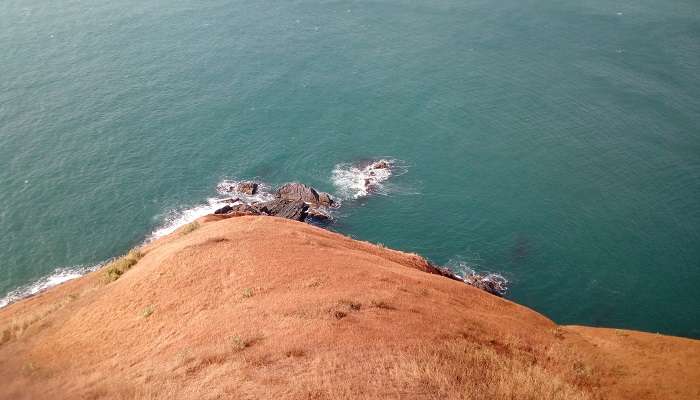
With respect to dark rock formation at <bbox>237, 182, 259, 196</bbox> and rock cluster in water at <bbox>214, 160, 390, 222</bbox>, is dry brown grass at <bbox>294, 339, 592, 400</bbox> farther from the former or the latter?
dark rock formation at <bbox>237, 182, 259, 196</bbox>

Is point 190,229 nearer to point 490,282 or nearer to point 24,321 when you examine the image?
point 24,321

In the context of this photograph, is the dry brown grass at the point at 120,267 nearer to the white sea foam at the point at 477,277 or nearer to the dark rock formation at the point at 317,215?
the dark rock formation at the point at 317,215

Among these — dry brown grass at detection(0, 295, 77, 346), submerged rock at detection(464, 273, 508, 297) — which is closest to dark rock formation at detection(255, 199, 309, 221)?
submerged rock at detection(464, 273, 508, 297)

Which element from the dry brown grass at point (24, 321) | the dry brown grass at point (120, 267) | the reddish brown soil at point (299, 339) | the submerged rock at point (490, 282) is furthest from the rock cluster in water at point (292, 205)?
the dry brown grass at point (24, 321)

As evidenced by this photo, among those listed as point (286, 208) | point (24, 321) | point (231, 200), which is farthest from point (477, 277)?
point (24, 321)

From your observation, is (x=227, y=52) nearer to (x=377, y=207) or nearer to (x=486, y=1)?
(x=377, y=207)

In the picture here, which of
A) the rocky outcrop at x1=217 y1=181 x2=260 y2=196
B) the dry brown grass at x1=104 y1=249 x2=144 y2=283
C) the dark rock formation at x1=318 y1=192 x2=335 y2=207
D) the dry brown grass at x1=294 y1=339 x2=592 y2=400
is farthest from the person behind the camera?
the rocky outcrop at x1=217 y1=181 x2=260 y2=196
